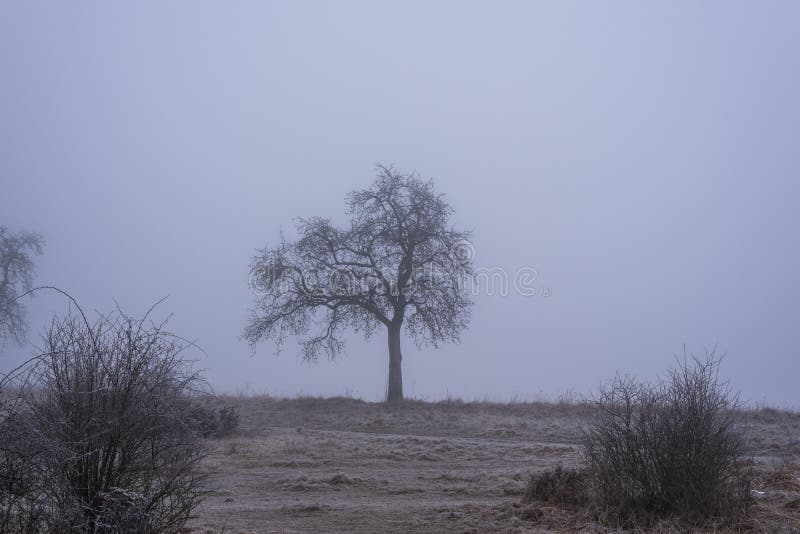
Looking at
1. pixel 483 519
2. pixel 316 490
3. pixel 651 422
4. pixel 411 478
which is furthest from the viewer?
pixel 411 478

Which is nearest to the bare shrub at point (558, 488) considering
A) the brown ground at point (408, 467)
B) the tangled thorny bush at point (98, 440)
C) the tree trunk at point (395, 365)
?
the brown ground at point (408, 467)

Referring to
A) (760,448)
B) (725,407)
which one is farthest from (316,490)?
(760,448)

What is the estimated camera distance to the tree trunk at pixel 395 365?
25.1 meters

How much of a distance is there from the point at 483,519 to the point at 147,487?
410 centimetres

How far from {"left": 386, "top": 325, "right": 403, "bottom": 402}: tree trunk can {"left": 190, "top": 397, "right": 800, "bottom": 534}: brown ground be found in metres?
1.36

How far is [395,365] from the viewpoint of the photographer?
25453 mm

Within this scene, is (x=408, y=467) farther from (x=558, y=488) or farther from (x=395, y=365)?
(x=395, y=365)

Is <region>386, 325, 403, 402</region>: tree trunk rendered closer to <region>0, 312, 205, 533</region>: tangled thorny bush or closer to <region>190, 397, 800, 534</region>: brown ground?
<region>190, 397, 800, 534</region>: brown ground

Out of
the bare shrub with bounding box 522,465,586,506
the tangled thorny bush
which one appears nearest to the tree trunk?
the bare shrub with bounding box 522,465,586,506

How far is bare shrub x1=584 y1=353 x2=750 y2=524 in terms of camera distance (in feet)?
24.3

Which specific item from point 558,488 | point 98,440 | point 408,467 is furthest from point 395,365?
point 98,440

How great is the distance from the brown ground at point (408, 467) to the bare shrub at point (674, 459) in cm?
39

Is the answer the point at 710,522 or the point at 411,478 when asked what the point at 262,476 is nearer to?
the point at 411,478

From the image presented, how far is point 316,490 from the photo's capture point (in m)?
10.6
